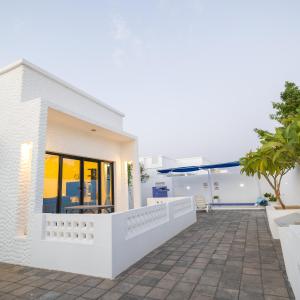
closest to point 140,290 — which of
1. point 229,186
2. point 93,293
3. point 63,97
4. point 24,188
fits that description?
point 93,293

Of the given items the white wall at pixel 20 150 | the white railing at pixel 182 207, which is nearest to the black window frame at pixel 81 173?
the white wall at pixel 20 150

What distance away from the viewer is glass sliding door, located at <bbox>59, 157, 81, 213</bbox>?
22.7 feet

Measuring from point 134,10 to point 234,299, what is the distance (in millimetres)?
11218

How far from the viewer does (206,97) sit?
19.9 meters

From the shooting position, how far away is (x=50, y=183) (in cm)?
651

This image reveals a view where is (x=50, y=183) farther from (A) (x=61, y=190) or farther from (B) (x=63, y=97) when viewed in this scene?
(B) (x=63, y=97)

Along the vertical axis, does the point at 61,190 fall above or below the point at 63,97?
below

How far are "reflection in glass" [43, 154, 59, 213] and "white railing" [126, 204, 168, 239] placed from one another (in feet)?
11.3

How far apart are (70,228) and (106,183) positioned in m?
5.11

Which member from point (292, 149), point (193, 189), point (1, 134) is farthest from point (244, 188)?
point (1, 134)

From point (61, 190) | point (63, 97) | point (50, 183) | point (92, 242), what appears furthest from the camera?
point (63, 97)

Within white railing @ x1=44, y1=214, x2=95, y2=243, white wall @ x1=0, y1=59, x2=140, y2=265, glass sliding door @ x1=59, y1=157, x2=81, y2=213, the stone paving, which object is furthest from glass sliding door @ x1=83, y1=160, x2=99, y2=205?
the stone paving

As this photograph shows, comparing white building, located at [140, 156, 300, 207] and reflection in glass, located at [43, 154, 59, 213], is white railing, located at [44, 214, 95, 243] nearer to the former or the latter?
reflection in glass, located at [43, 154, 59, 213]

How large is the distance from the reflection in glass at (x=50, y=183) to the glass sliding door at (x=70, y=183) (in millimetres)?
253
